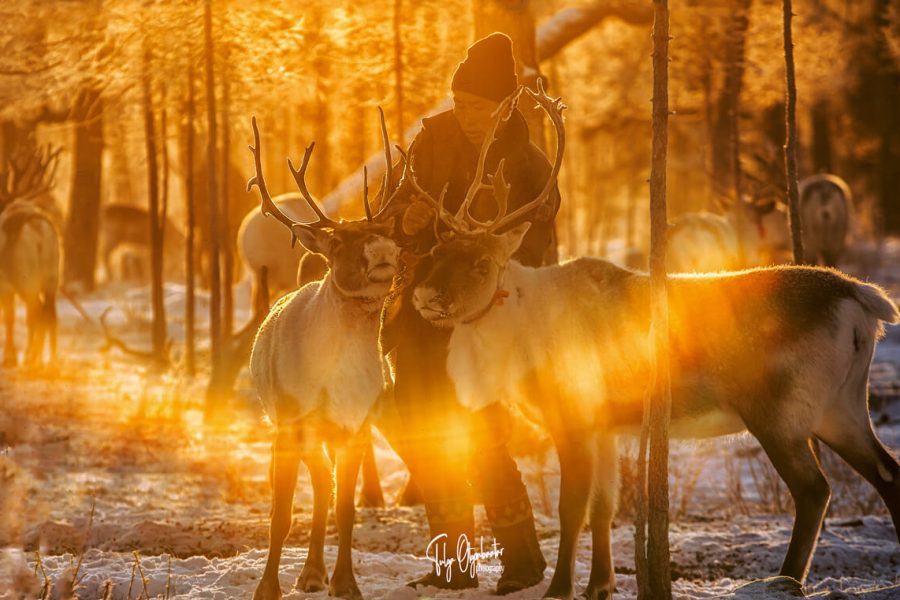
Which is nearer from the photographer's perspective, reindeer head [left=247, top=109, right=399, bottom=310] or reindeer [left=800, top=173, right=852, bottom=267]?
reindeer head [left=247, top=109, right=399, bottom=310]

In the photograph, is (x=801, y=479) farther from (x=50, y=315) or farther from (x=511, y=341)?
(x=50, y=315)

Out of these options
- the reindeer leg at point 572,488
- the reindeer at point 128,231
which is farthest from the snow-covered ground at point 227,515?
the reindeer at point 128,231

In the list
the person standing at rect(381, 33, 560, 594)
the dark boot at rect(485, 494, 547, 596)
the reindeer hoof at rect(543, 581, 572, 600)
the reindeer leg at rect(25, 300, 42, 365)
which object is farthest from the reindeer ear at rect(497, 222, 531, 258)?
the reindeer leg at rect(25, 300, 42, 365)

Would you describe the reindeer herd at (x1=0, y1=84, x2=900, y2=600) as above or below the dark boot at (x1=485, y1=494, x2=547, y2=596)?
above

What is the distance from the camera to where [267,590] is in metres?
5.35

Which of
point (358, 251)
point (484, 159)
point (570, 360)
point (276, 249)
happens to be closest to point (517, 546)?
point (570, 360)

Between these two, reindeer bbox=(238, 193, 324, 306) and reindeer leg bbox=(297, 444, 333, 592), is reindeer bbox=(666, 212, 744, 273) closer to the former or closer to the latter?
reindeer bbox=(238, 193, 324, 306)

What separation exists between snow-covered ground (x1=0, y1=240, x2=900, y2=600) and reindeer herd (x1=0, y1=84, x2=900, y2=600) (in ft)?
1.68

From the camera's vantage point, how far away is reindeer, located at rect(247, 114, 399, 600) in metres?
5.54

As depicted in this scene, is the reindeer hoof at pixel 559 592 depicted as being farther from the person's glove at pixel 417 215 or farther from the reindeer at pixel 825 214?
the reindeer at pixel 825 214

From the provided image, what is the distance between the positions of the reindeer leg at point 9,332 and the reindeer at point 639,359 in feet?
32.8

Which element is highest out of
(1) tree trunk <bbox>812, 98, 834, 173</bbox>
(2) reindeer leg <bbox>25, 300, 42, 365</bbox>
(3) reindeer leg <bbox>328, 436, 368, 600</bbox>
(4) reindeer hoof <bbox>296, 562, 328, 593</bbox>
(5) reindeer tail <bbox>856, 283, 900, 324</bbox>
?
(1) tree trunk <bbox>812, 98, 834, 173</bbox>

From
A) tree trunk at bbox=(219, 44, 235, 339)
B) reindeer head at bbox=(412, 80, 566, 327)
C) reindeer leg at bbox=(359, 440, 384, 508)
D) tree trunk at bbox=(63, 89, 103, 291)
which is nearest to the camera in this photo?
reindeer head at bbox=(412, 80, 566, 327)

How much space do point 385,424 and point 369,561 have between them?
891mm
